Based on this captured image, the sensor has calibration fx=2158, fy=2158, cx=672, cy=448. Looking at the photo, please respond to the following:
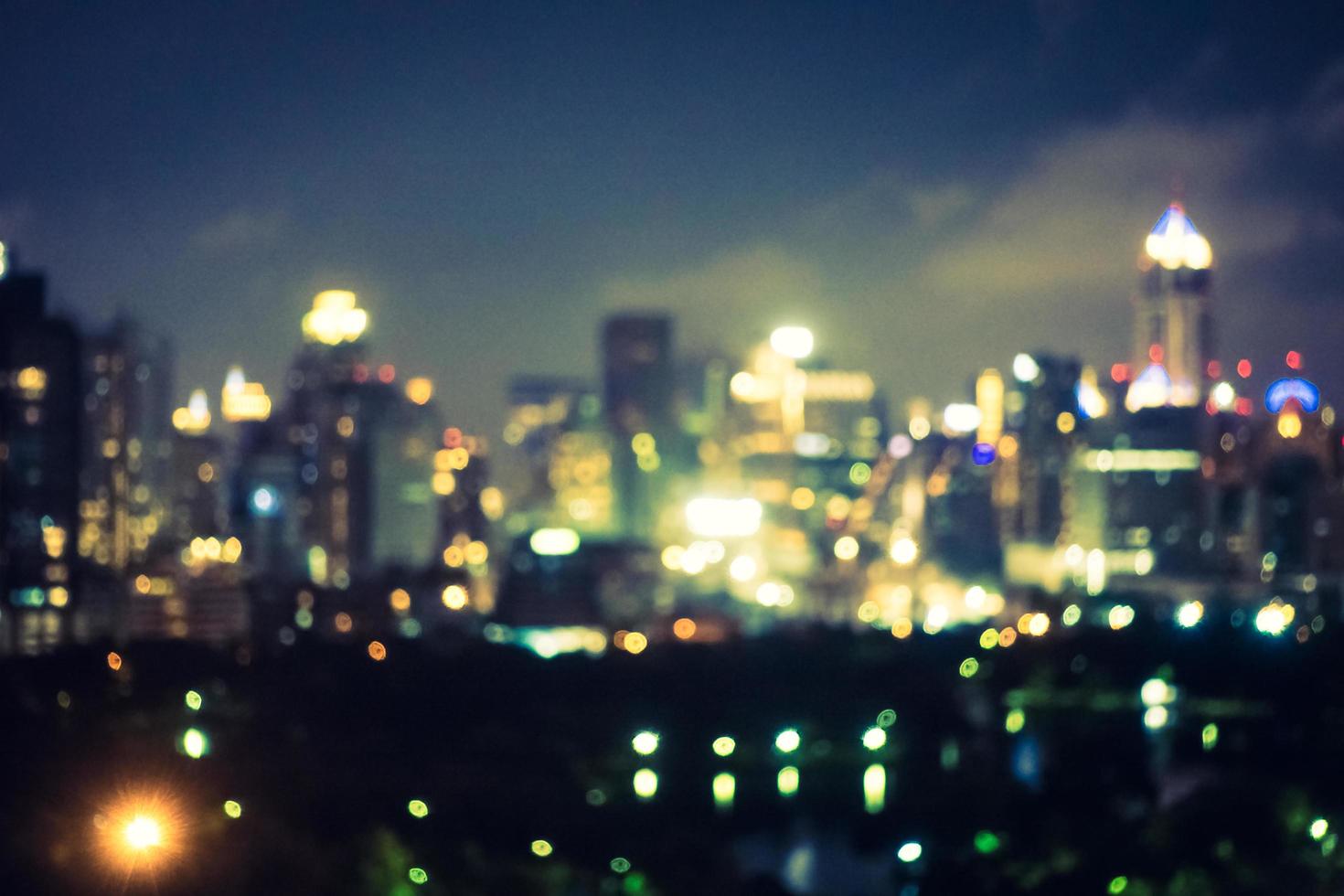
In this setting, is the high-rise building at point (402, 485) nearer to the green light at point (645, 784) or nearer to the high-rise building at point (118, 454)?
the high-rise building at point (118, 454)

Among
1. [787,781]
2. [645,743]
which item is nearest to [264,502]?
[645,743]

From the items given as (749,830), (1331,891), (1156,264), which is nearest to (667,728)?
(749,830)

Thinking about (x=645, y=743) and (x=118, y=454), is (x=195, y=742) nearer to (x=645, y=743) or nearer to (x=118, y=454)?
(x=645, y=743)

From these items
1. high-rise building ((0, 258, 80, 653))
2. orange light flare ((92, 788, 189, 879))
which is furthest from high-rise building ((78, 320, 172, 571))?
orange light flare ((92, 788, 189, 879))

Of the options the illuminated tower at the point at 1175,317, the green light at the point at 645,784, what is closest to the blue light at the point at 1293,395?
the illuminated tower at the point at 1175,317

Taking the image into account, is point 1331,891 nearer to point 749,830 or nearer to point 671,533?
point 749,830

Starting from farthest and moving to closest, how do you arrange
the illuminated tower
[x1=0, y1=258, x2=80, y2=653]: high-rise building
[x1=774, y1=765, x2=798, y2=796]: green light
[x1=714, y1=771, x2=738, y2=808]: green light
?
the illuminated tower, [x1=0, y1=258, x2=80, y2=653]: high-rise building, [x1=774, y1=765, x2=798, y2=796]: green light, [x1=714, y1=771, x2=738, y2=808]: green light

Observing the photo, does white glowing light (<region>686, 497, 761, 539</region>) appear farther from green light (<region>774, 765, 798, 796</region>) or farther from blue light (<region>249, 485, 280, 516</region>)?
green light (<region>774, 765, 798, 796</region>)
